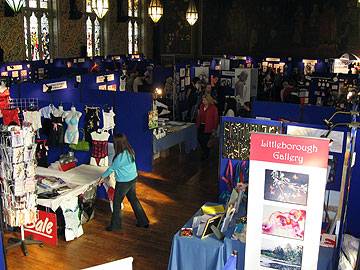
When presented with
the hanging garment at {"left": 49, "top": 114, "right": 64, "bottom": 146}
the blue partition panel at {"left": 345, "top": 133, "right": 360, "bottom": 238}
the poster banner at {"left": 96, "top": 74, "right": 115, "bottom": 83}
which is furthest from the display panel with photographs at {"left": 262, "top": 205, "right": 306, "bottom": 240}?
the poster banner at {"left": 96, "top": 74, "right": 115, "bottom": 83}

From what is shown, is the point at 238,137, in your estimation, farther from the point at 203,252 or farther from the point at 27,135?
the point at 27,135

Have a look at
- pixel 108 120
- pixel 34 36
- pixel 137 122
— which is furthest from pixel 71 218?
pixel 34 36

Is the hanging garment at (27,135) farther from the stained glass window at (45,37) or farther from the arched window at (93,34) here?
the arched window at (93,34)

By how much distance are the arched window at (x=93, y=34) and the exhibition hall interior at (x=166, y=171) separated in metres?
2.54

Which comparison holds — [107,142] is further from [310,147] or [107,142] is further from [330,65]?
[330,65]

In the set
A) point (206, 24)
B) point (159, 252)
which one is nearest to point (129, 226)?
point (159, 252)

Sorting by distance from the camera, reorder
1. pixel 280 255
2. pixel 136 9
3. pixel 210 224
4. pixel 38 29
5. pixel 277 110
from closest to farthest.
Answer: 1. pixel 280 255
2. pixel 210 224
3. pixel 277 110
4. pixel 38 29
5. pixel 136 9

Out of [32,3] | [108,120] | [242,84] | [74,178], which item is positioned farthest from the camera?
[32,3]

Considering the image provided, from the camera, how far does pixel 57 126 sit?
6.78 metres

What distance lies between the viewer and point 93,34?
18188 millimetres

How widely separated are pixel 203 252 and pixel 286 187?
1.09 metres

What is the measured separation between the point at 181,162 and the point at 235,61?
8.66m

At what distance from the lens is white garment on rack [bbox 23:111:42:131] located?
21.5 feet

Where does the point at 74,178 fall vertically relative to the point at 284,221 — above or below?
below
